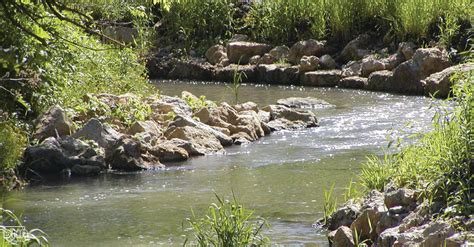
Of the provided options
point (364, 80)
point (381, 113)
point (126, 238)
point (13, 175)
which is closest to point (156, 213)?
point (126, 238)

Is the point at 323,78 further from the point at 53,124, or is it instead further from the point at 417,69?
the point at 53,124

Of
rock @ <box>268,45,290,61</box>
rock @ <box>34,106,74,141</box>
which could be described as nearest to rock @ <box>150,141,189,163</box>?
rock @ <box>34,106,74,141</box>

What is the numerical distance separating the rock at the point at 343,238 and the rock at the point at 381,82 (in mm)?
11736

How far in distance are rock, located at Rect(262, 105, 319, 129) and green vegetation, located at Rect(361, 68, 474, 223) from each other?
276 inches

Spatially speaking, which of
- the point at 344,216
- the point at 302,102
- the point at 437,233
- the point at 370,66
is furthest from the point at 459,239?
the point at 370,66

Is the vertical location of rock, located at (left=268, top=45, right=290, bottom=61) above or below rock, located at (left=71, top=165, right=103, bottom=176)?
above

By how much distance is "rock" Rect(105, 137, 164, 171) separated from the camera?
1189cm

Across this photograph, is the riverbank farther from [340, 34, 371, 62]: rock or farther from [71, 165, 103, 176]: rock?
[340, 34, 371, 62]: rock

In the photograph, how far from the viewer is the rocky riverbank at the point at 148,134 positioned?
11656 mm

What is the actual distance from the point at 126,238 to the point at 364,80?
12.0m

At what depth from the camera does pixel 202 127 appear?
13586mm

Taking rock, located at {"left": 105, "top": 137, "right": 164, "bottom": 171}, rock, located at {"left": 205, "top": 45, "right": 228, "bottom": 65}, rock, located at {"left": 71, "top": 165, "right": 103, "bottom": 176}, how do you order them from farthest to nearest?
1. rock, located at {"left": 205, "top": 45, "right": 228, "bottom": 65}
2. rock, located at {"left": 105, "top": 137, "right": 164, "bottom": 171}
3. rock, located at {"left": 71, "top": 165, "right": 103, "bottom": 176}

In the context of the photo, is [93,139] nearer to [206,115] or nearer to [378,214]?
[206,115]

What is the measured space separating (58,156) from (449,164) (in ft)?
18.8
